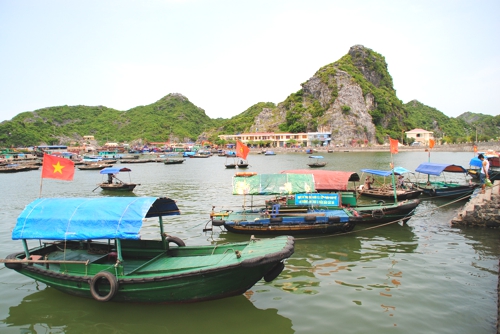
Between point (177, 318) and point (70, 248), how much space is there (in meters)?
5.04

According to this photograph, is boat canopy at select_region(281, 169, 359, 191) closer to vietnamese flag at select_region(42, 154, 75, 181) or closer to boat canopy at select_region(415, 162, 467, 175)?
boat canopy at select_region(415, 162, 467, 175)

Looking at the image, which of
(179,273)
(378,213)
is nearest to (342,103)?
(378,213)

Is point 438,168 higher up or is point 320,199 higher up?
point 438,168

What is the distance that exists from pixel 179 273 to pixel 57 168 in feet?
18.8

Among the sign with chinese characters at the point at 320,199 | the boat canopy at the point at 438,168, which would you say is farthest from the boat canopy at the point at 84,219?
the boat canopy at the point at 438,168

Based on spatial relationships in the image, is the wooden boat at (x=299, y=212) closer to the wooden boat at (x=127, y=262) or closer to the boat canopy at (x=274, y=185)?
the boat canopy at (x=274, y=185)

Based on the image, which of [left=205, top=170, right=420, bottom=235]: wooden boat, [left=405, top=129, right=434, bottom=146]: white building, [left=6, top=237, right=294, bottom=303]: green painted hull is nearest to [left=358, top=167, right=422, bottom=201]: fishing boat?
[left=205, top=170, right=420, bottom=235]: wooden boat

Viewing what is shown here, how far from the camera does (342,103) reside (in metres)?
129

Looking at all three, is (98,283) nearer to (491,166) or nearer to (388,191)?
(388,191)

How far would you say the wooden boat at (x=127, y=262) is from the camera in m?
8.06

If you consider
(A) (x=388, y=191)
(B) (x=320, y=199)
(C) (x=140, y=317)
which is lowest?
(C) (x=140, y=317)

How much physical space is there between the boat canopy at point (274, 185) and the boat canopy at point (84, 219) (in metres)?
7.32

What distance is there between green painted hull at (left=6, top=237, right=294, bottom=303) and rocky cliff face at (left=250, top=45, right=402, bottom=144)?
119 m

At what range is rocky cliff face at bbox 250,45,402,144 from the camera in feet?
412
